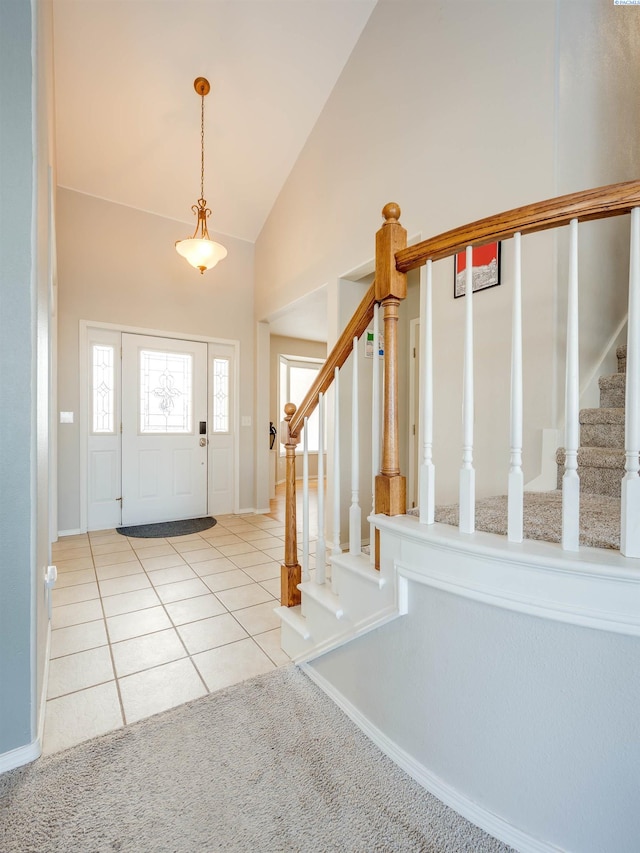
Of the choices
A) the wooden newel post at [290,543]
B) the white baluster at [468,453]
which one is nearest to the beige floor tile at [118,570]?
the wooden newel post at [290,543]

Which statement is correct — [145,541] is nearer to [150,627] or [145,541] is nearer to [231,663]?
[150,627]

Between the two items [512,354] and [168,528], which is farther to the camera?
[168,528]

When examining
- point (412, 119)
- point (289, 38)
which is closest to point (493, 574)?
point (412, 119)

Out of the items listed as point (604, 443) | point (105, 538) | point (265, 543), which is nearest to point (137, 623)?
point (265, 543)

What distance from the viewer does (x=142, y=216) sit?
4.28 meters

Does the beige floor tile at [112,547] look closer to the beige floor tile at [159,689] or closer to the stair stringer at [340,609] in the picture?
the beige floor tile at [159,689]

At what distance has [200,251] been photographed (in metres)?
3.25

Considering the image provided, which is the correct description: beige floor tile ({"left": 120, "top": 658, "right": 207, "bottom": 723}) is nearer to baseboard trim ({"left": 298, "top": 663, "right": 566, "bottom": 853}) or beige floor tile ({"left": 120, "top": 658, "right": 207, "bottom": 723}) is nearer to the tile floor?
the tile floor

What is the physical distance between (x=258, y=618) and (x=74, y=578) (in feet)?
5.17

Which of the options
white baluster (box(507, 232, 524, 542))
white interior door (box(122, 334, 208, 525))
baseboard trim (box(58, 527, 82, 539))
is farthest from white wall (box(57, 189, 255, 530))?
white baluster (box(507, 232, 524, 542))

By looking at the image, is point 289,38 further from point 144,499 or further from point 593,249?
point 144,499

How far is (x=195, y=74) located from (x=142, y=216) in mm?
1548

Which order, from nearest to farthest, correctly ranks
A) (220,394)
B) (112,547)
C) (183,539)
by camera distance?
(112,547) → (183,539) → (220,394)

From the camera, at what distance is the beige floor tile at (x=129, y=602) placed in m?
2.43
